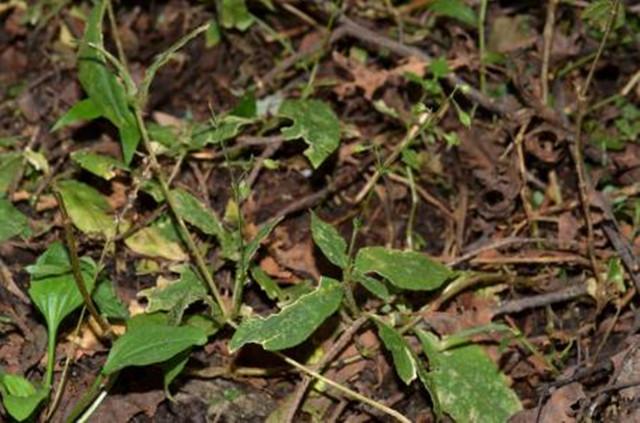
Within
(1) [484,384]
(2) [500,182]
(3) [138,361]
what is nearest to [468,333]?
(1) [484,384]

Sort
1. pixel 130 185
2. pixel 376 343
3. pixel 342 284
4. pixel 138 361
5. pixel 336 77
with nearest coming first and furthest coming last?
pixel 138 361 < pixel 342 284 < pixel 376 343 < pixel 130 185 < pixel 336 77

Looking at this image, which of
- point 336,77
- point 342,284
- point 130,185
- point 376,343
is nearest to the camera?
point 342,284

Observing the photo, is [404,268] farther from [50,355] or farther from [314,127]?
[50,355]

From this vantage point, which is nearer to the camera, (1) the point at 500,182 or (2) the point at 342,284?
(2) the point at 342,284

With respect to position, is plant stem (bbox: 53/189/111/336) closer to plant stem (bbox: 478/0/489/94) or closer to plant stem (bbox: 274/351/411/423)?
plant stem (bbox: 274/351/411/423)

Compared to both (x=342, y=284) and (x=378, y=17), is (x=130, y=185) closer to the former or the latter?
(x=342, y=284)

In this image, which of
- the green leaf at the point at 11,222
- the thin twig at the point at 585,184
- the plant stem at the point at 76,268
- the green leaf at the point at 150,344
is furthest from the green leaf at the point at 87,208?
the thin twig at the point at 585,184

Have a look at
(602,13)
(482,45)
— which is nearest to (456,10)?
(482,45)
